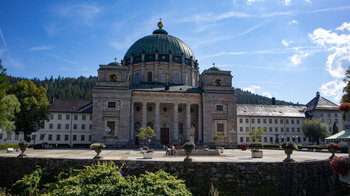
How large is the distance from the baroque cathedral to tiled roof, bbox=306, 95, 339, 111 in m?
39.1

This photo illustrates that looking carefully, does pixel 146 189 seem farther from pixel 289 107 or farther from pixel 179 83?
pixel 289 107

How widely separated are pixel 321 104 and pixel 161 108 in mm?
54890

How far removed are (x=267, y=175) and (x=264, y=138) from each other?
6035 centimetres

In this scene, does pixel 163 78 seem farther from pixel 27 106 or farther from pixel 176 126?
pixel 27 106

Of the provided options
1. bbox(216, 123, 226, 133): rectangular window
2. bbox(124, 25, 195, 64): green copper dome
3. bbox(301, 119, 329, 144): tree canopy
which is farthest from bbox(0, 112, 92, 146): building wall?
bbox(301, 119, 329, 144): tree canopy

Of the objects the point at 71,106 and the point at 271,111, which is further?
the point at 271,111

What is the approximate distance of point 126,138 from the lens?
1954 inches

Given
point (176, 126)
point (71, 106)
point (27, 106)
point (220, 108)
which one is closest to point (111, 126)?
point (176, 126)

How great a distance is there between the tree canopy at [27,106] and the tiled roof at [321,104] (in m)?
76.1

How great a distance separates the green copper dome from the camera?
206 ft

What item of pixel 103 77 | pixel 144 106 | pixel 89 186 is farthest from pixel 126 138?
pixel 89 186

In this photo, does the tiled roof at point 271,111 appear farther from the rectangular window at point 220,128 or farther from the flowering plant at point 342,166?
the flowering plant at point 342,166

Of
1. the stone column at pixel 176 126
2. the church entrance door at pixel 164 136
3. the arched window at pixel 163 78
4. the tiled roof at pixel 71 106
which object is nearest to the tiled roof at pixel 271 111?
the arched window at pixel 163 78

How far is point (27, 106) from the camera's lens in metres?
47.0
